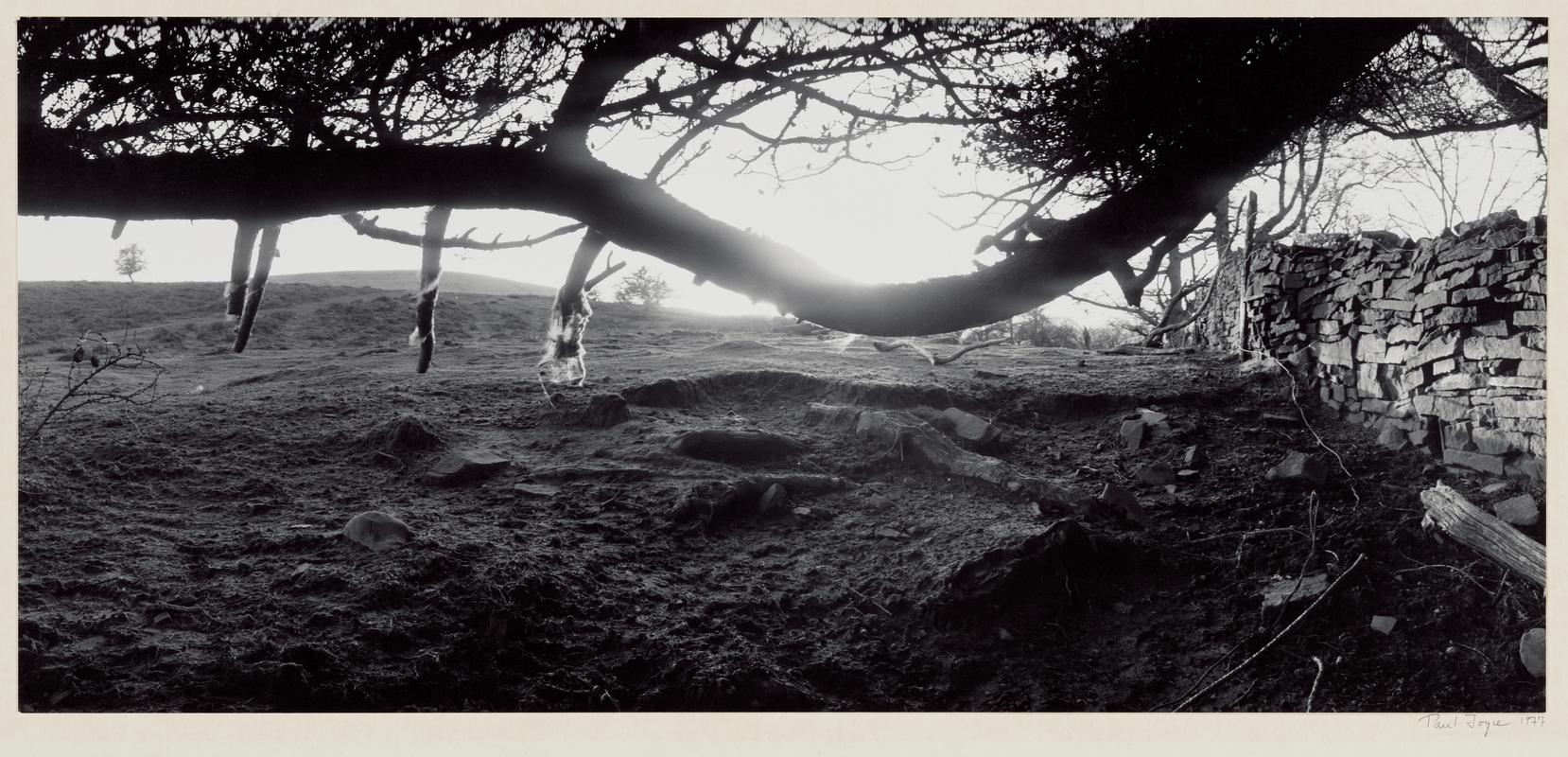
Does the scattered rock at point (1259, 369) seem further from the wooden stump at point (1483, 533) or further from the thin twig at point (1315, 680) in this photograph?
the thin twig at point (1315, 680)

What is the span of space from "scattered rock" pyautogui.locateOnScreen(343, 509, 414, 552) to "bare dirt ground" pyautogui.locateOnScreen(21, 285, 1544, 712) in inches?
3.1

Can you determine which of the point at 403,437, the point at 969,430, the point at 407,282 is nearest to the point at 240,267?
the point at 403,437

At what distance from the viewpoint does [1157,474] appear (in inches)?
209

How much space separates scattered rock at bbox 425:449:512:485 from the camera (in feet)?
15.9

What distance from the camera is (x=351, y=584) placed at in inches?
138

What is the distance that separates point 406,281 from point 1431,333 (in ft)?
54.8

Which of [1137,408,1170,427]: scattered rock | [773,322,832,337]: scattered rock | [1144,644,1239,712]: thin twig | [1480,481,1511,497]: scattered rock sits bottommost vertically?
[1144,644,1239,712]: thin twig

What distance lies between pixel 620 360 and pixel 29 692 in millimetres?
5618

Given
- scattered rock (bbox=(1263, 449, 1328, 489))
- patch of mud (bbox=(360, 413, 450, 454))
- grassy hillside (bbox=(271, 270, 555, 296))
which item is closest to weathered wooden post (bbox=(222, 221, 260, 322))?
patch of mud (bbox=(360, 413, 450, 454))

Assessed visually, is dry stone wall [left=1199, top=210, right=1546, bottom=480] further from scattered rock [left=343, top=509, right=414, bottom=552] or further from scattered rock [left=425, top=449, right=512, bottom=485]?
scattered rock [left=343, top=509, right=414, bottom=552]

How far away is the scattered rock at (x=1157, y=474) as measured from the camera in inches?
208

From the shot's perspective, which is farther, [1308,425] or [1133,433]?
[1308,425]

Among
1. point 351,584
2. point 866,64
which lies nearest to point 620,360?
point 351,584

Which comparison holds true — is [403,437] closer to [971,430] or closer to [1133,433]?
[971,430]
